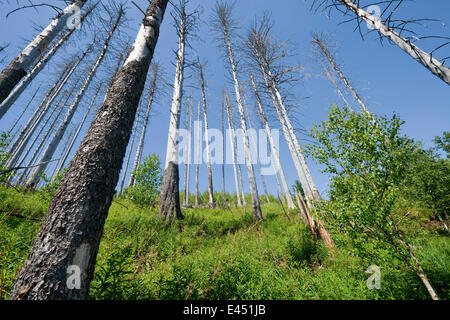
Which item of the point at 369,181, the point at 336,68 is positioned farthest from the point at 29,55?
the point at 336,68

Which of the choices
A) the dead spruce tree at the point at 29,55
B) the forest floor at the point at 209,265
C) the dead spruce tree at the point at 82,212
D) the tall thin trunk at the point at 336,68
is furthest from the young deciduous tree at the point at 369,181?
the tall thin trunk at the point at 336,68

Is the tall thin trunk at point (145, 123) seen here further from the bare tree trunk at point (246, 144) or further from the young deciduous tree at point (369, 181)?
the young deciduous tree at point (369, 181)

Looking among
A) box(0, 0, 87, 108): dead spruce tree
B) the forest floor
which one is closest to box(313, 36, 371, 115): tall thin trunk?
the forest floor

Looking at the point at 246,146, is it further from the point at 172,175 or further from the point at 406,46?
the point at 406,46

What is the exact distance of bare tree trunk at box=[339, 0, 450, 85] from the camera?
8.32ft

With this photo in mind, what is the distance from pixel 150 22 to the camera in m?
2.50

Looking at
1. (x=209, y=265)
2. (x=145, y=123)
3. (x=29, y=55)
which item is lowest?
(x=209, y=265)

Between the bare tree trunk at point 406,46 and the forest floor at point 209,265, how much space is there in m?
3.14

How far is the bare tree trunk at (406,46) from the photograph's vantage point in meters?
2.54

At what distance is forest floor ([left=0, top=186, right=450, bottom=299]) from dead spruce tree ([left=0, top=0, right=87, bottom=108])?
7.17 ft

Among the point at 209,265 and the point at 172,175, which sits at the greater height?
the point at 172,175

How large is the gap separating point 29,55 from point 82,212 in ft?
15.4

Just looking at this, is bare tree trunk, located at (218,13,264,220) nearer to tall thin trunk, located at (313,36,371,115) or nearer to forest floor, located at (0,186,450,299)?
forest floor, located at (0,186,450,299)

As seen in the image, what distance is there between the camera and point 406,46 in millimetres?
3014
